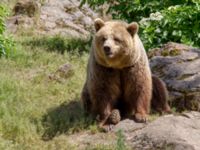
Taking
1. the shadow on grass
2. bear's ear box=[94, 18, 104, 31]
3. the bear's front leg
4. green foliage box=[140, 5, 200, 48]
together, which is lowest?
the shadow on grass

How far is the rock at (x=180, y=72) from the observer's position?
7.59 metres

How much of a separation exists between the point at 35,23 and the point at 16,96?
5.56m

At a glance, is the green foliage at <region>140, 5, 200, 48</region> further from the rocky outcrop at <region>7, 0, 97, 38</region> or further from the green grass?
the rocky outcrop at <region>7, 0, 97, 38</region>

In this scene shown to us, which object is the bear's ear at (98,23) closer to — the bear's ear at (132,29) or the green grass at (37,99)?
the bear's ear at (132,29)

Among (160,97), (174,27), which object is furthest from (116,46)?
(174,27)

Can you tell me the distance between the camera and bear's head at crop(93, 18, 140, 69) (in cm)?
700

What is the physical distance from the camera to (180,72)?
790 centimetres

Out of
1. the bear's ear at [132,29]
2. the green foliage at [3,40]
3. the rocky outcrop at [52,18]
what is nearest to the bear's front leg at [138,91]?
the bear's ear at [132,29]

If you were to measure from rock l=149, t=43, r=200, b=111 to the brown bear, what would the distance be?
22.7 inches

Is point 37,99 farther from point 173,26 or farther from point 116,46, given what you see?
point 173,26

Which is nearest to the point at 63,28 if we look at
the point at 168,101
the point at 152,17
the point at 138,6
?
the point at 138,6

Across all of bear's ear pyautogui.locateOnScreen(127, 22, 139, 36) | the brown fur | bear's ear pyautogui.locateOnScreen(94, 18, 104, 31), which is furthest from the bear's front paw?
bear's ear pyautogui.locateOnScreen(94, 18, 104, 31)

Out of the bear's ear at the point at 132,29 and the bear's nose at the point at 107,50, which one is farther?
the bear's ear at the point at 132,29

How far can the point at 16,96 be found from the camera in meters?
8.71
